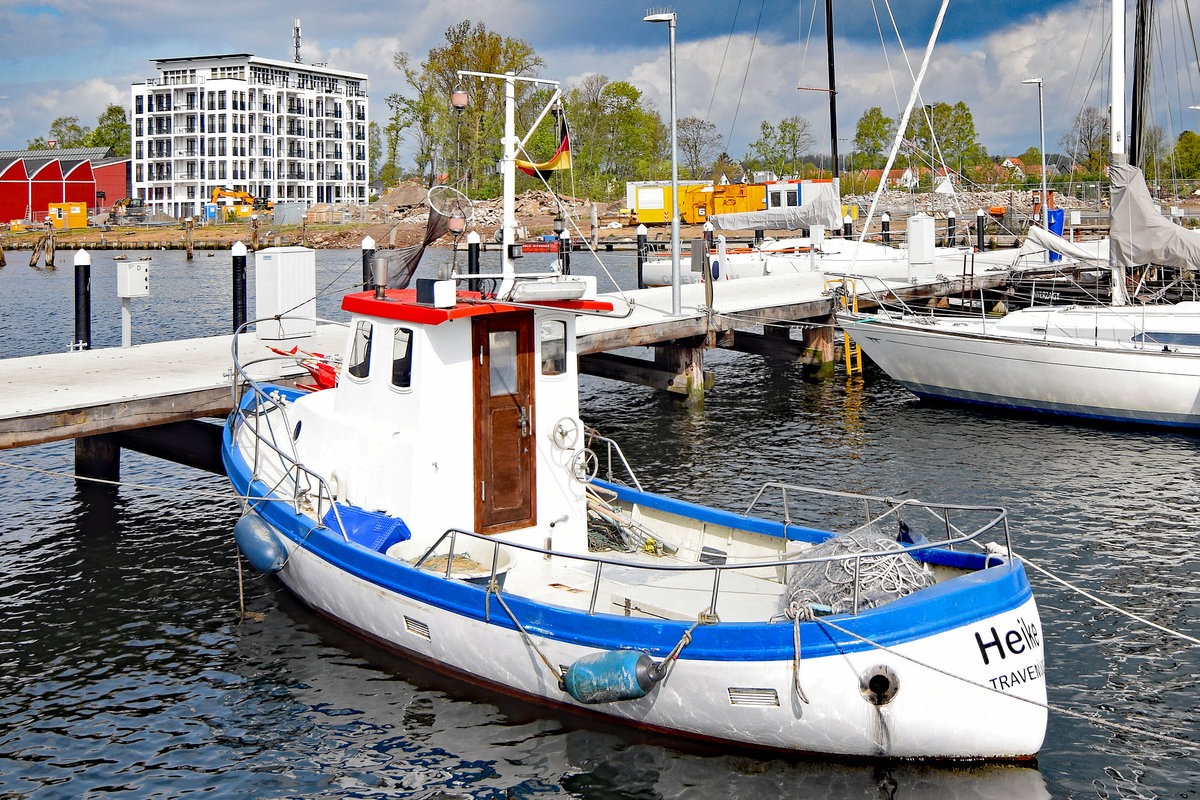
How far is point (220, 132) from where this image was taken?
4365 inches

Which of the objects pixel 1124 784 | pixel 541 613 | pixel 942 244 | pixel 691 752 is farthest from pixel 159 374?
pixel 942 244

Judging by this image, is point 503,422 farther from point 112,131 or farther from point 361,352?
point 112,131

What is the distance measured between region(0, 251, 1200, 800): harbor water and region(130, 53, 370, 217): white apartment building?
98.5m

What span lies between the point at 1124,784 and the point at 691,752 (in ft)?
→ 11.2

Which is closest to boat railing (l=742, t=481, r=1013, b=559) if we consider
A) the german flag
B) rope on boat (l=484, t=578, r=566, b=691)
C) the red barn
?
rope on boat (l=484, t=578, r=566, b=691)

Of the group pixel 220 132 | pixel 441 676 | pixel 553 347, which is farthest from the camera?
pixel 220 132

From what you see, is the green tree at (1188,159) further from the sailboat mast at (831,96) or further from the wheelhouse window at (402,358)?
the wheelhouse window at (402,358)

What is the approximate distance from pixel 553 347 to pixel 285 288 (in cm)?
755

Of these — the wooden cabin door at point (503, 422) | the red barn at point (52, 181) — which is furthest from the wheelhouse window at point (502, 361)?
the red barn at point (52, 181)

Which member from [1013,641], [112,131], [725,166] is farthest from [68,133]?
[1013,641]

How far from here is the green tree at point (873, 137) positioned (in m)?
91.1

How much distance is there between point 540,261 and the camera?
205 feet

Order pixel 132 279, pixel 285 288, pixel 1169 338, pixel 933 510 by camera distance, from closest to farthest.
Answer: pixel 933 510
pixel 285 288
pixel 132 279
pixel 1169 338

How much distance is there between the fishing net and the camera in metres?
8.63
